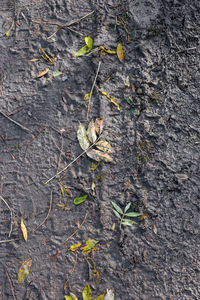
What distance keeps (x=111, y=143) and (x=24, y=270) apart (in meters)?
0.78

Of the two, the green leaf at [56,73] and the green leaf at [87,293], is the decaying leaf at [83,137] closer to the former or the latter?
the green leaf at [56,73]

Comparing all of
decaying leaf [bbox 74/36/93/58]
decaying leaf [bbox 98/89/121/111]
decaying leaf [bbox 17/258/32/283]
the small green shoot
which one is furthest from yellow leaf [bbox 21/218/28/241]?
decaying leaf [bbox 74/36/93/58]

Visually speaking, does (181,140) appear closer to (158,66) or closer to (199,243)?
(158,66)

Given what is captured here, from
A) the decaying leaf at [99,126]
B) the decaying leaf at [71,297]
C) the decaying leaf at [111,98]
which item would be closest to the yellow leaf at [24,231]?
the decaying leaf at [71,297]

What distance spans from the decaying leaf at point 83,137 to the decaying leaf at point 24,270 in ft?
2.09

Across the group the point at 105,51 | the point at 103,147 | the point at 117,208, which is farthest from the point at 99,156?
the point at 105,51

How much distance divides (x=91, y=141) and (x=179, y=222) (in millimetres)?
612

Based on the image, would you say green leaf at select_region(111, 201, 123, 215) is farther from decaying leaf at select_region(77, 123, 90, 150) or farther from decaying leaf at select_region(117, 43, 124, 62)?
decaying leaf at select_region(117, 43, 124, 62)

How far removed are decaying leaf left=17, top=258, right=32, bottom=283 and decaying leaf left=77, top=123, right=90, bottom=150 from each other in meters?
0.64

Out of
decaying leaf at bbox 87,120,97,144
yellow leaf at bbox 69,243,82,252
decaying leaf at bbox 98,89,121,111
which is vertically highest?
decaying leaf at bbox 98,89,121,111

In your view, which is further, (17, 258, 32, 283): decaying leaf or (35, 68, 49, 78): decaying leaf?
(35, 68, 49, 78): decaying leaf

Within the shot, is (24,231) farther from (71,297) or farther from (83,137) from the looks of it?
(83,137)

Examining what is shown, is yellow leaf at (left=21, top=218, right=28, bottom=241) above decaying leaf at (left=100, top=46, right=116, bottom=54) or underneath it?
underneath

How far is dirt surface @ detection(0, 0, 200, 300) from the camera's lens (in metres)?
1.43
